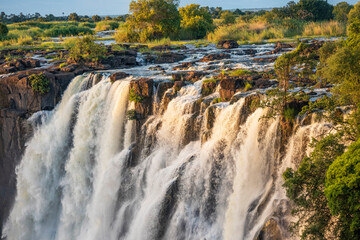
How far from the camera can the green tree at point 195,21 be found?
130 feet

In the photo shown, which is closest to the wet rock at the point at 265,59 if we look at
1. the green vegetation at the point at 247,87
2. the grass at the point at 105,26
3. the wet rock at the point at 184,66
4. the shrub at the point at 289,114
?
the wet rock at the point at 184,66

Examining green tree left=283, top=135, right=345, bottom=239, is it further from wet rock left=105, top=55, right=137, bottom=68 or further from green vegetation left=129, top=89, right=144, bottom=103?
wet rock left=105, top=55, right=137, bottom=68

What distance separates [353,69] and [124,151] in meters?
10.1

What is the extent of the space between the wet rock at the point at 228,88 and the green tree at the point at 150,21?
938 inches

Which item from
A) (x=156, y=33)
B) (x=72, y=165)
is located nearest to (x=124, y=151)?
(x=72, y=165)

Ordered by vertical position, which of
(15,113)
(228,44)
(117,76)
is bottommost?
(15,113)

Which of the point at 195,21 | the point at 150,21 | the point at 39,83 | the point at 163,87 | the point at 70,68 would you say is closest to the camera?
the point at 163,87

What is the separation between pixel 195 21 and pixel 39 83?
23332 millimetres

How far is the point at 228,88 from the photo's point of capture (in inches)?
578

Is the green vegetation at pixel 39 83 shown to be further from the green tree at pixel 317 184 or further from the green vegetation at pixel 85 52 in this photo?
the green tree at pixel 317 184

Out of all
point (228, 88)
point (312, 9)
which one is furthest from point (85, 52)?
point (312, 9)

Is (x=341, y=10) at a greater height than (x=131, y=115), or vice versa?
(x=341, y=10)

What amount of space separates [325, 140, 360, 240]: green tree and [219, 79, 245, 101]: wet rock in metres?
7.31

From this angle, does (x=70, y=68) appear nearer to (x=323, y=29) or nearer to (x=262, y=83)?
(x=262, y=83)
